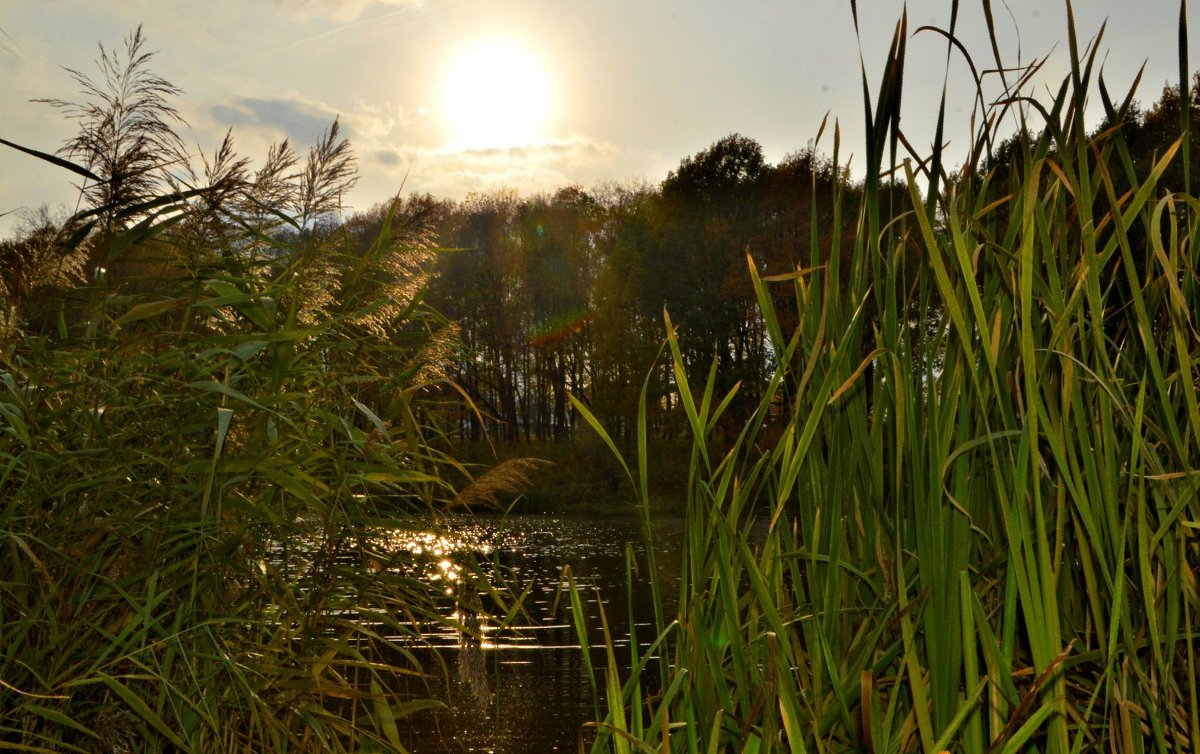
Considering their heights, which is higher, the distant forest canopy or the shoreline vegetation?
the distant forest canopy

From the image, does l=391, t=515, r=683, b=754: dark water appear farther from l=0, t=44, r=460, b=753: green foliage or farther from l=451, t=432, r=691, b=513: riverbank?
l=451, t=432, r=691, b=513: riverbank

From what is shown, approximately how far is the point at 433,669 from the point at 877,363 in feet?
21.7

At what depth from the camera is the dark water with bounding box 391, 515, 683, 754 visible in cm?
269

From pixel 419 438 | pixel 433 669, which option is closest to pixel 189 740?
pixel 419 438

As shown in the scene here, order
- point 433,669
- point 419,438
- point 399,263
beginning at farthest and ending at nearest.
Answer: point 433,669, point 399,263, point 419,438

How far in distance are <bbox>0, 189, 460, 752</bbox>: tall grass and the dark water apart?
0.13 metres

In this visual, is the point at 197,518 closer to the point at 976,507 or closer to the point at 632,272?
the point at 976,507

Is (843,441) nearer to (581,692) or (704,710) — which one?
(704,710)

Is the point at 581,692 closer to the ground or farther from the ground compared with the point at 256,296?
closer to the ground

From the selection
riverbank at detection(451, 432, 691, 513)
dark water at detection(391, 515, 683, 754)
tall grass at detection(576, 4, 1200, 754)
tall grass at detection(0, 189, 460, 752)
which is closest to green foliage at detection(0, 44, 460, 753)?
tall grass at detection(0, 189, 460, 752)

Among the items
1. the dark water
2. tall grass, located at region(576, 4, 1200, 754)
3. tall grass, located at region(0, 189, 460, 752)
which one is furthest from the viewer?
the dark water

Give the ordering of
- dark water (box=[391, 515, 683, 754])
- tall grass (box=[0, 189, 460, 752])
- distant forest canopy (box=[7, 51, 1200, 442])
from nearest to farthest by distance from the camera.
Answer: tall grass (box=[0, 189, 460, 752]) < dark water (box=[391, 515, 683, 754]) < distant forest canopy (box=[7, 51, 1200, 442])

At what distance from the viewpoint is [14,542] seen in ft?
7.44

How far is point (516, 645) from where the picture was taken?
327 inches
